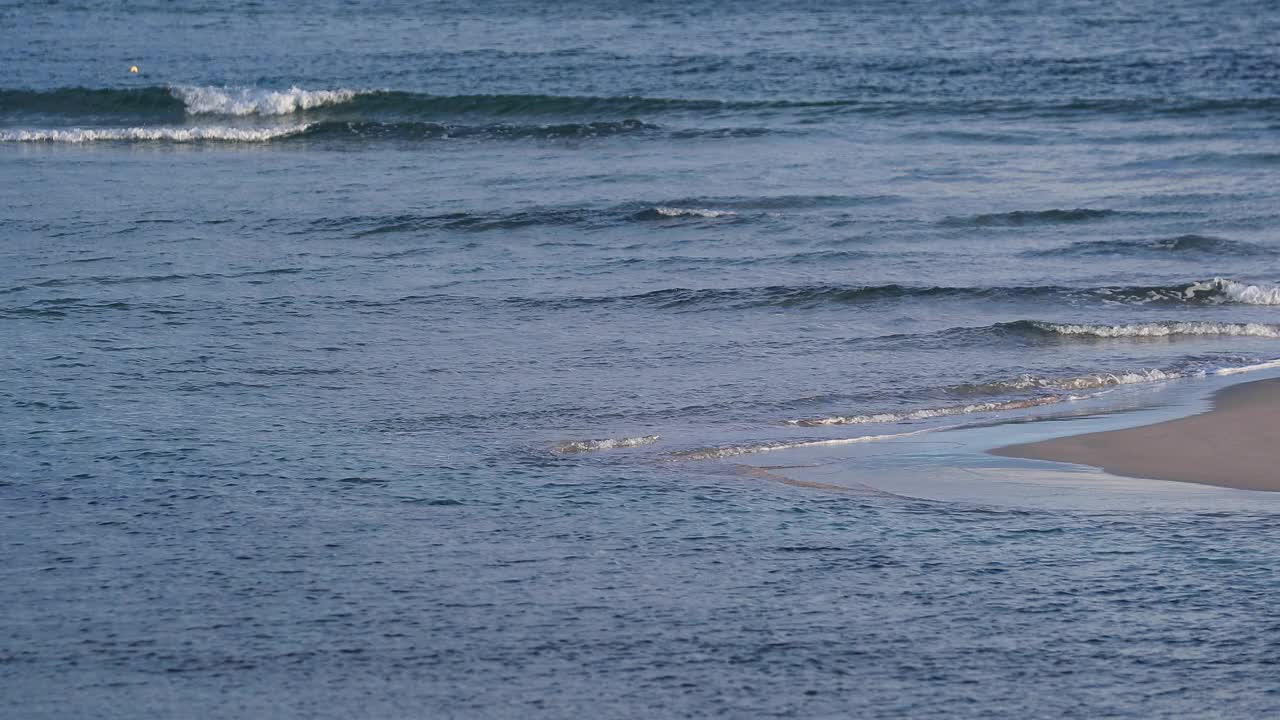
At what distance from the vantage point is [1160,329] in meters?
10.8

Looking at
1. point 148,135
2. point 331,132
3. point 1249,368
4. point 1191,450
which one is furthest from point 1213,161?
point 148,135

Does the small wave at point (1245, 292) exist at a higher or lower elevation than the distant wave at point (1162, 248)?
lower

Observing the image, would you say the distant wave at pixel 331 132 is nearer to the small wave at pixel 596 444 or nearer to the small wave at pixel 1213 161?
the small wave at pixel 1213 161

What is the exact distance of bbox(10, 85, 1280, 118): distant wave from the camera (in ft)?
76.4

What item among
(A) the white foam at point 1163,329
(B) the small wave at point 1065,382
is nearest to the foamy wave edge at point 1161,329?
(A) the white foam at point 1163,329

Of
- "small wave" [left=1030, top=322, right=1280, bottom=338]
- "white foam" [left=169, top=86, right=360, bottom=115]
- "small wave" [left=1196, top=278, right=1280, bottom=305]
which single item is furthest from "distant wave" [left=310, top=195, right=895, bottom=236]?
"white foam" [left=169, top=86, right=360, bottom=115]

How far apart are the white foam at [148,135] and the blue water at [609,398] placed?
132 mm

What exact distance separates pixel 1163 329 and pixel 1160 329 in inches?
1.0

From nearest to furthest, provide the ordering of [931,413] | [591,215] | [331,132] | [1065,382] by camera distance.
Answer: [931,413] < [1065,382] < [591,215] < [331,132]

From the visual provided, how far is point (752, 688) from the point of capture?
5129 millimetres

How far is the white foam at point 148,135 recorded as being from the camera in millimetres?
21016

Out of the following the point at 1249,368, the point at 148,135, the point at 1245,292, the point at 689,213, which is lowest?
the point at 1249,368

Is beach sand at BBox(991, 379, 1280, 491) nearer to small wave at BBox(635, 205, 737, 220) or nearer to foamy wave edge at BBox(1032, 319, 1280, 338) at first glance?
foamy wave edge at BBox(1032, 319, 1280, 338)

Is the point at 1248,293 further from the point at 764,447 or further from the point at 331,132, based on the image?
the point at 331,132
